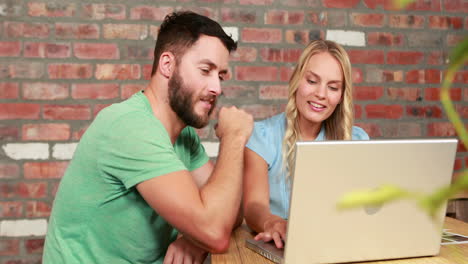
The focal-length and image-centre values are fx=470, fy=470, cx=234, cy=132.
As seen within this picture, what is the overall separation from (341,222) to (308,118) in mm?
865

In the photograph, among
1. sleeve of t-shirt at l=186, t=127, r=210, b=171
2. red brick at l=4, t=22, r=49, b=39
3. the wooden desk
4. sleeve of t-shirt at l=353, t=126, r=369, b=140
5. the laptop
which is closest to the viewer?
the laptop

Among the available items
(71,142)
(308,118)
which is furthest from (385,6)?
(71,142)

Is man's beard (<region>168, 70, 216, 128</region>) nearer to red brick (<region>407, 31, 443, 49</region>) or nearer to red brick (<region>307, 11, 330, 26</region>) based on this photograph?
red brick (<region>307, 11, 330, 26</region>)

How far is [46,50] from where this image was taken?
2.13m

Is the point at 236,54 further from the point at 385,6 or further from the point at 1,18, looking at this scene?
the point at 1,18

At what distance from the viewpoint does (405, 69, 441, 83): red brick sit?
242cm

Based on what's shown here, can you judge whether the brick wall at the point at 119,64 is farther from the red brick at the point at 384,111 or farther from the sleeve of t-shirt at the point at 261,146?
the sleeve of t-shirt at the point at 261,146

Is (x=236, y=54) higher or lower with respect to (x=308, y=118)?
higher

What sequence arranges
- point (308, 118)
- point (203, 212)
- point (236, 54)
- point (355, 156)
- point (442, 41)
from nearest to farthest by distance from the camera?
1. point (355, 156)
2. point (203, 212)
3. point (308, 118)
4. point (236, 54)
5. point (442, 41)

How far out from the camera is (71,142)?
2.15 metres

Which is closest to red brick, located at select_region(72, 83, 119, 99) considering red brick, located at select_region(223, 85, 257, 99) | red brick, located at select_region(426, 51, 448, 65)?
red brick, located at select_region(223, 85, 257, 99)

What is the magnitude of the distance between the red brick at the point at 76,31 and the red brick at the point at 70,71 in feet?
0.43

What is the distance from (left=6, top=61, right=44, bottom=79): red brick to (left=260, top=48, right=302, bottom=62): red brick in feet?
3.41

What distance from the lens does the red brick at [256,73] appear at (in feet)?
7.48
